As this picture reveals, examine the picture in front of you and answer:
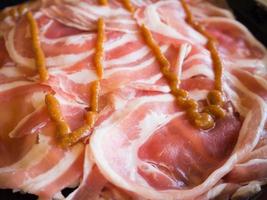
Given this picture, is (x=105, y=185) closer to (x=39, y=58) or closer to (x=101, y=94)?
(x=101, y=94)

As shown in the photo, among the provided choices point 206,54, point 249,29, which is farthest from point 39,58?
point 249,29

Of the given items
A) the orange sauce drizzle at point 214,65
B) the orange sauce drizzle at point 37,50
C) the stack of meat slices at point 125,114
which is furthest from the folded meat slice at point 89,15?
the orange sauce drizzle at point 214,65

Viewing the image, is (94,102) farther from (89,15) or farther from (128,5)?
(128,5)

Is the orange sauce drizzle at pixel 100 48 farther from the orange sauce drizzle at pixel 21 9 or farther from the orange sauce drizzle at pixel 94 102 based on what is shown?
the orange sauce drizzle at pixel 21 9

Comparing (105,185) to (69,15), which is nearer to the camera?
(105,185)

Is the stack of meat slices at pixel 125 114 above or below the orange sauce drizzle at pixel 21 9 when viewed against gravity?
below

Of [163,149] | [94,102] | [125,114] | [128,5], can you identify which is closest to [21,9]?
[128,5]
